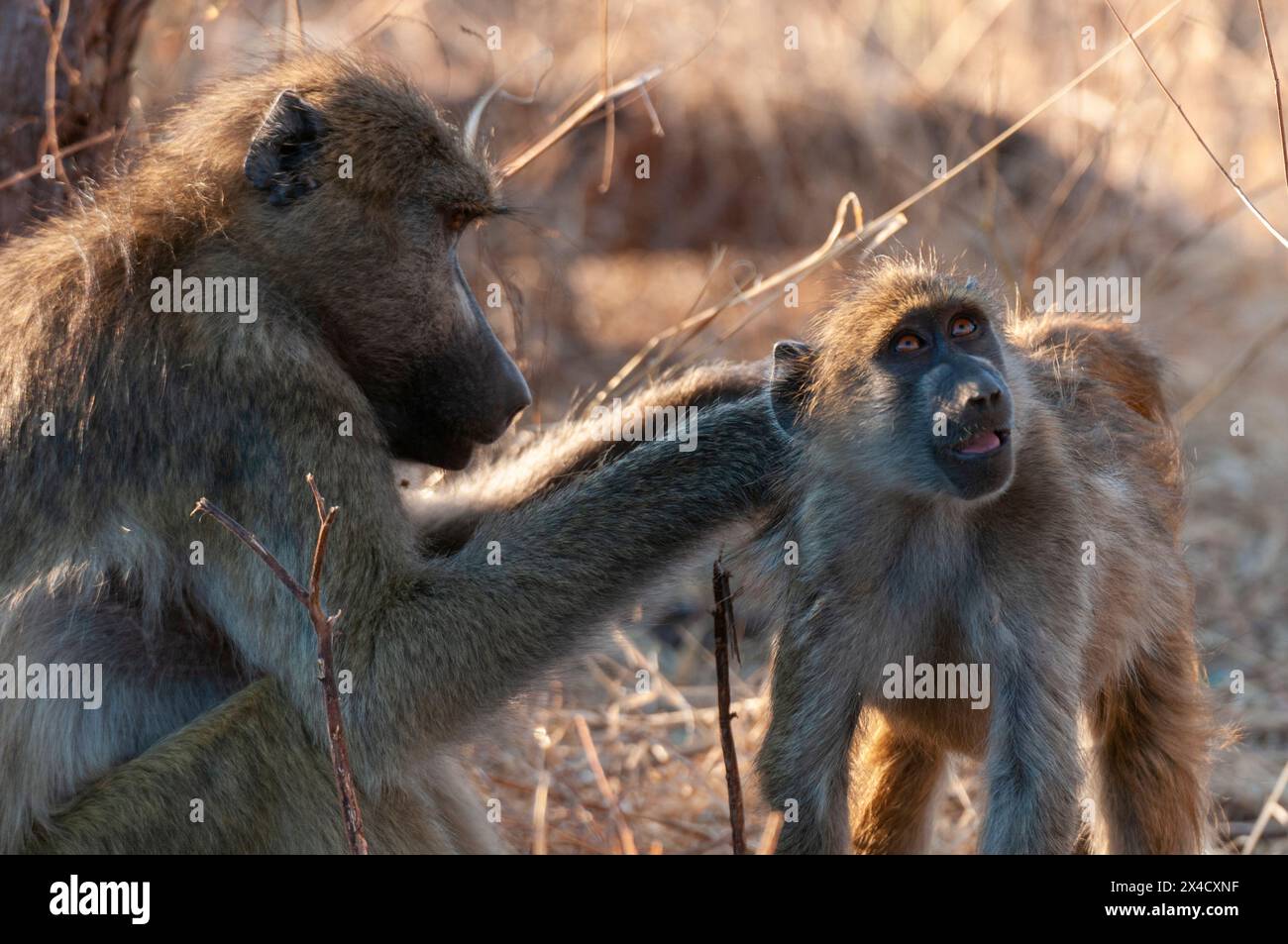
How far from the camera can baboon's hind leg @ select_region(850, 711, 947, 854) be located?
351 cm

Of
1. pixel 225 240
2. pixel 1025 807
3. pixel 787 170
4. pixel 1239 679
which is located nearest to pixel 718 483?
pixel 1025 807

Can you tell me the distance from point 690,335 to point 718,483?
1.37 meters

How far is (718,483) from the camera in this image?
11.1 ft

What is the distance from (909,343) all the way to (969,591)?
1.71 feet

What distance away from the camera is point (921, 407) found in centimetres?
306

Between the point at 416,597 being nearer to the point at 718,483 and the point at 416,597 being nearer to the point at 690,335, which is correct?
the point at 718,483

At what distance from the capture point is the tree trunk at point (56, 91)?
4.39 metres

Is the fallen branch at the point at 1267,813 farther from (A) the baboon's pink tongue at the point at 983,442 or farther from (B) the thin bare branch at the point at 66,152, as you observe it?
(B) the thin bare branch at the point at 66,152

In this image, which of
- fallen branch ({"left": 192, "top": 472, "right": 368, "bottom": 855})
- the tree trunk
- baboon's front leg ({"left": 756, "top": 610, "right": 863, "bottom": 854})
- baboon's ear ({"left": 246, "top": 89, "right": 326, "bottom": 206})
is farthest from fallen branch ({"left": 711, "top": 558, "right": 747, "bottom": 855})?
the tree trunk

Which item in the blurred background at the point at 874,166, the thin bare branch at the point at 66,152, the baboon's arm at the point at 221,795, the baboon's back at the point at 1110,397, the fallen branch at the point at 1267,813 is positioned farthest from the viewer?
the blurred background at the point at 874,166

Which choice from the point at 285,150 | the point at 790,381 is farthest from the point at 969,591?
the point at 285,150

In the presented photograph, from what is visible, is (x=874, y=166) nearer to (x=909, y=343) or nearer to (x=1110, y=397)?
(x=1110, y=397)

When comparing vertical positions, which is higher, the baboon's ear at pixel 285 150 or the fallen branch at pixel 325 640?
the baboon's ear at pixel 285 150

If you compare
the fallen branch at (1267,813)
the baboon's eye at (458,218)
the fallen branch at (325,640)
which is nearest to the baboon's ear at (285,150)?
the baboon's eye at (458,218)
